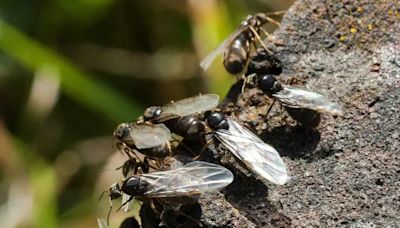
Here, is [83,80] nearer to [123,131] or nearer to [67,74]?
[67,74]

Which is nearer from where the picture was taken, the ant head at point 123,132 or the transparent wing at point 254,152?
the transparent wing at point 254,152

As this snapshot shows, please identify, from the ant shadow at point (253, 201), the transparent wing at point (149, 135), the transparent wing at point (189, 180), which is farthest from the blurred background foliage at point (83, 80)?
the ant shadow at point (253, 201)

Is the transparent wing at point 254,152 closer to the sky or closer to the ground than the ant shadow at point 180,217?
closer to the sky

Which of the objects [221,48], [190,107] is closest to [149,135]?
[190,107]

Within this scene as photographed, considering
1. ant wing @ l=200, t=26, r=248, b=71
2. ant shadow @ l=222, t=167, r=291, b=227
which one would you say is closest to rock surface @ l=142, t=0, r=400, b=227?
ant shadow @ l=222, t=167, r=291, b=227

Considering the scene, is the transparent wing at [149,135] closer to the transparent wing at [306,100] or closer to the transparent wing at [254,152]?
the transparent wing at [254,152]

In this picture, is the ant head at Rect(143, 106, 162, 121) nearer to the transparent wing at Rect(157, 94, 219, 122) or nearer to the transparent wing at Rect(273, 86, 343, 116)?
the transparent wing at Rect(157, 94, 219, 122)
